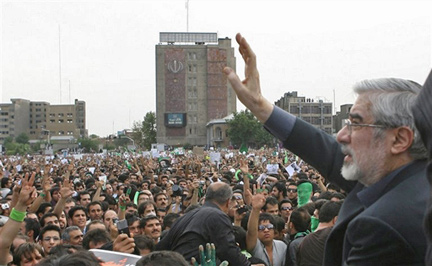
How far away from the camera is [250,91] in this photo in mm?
3158

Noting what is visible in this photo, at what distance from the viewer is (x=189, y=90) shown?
5064 inches

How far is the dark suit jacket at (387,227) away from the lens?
7.46 ft

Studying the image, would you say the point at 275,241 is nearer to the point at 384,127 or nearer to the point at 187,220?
the point at 187,220

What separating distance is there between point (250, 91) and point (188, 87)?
413 feet

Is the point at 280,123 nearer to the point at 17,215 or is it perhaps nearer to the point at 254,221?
the point at 17,215

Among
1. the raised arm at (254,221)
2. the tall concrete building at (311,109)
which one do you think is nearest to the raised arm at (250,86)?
the raised arm at (254,221)

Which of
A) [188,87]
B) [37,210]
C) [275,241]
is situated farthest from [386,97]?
[188,87]

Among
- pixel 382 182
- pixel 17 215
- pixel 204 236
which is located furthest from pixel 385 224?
pixel 17 215

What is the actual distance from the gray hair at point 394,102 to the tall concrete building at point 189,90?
124 metres

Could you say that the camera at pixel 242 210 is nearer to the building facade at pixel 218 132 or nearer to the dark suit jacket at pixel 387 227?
the dark suit jacket at pixel 387 227

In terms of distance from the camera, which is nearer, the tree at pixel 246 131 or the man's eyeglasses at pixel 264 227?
the man's eyeglasses at pixel 264 227

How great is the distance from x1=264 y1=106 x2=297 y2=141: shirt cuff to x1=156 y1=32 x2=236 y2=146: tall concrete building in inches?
4861

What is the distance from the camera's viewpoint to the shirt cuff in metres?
3.11

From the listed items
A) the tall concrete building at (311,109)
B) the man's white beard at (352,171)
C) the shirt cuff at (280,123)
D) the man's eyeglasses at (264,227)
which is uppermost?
the tall concrete building at (311,109)
